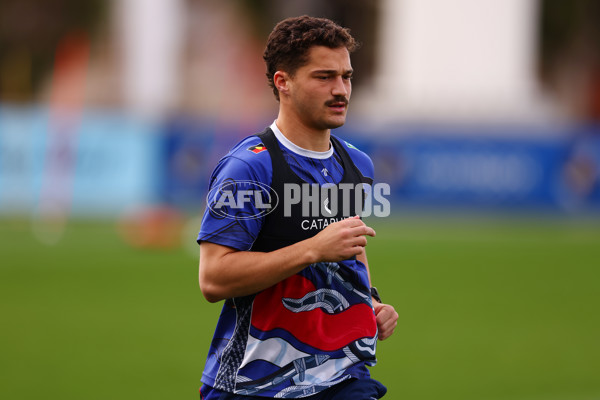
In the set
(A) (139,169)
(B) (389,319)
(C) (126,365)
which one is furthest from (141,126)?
(B) (389,319)

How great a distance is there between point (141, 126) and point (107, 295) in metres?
9.11

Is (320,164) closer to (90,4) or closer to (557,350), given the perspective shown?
(557,350)

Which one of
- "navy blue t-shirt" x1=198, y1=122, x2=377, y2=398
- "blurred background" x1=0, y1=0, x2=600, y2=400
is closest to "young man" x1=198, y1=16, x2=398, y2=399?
"navy blue t-shirt" x1=198, y1=122, x2=377, y2=398

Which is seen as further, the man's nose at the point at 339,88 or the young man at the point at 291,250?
the man's nose at the point at 339,88

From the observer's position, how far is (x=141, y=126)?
2209 centimetres

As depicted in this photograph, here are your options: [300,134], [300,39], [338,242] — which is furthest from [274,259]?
[300,39]

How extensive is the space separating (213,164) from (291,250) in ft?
59.8

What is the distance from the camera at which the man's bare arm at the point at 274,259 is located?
3.99 meters

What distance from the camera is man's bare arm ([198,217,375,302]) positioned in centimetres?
399

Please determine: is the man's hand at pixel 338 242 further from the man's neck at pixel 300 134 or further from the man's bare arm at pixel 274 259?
the man's neck at pixel 300 134

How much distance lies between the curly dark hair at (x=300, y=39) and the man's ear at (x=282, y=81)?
2 cm

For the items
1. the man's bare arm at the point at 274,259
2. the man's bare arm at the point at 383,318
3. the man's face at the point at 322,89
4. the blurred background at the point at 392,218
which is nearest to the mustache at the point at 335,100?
the man's face at the point at 322,89

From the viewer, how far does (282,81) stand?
4.36m

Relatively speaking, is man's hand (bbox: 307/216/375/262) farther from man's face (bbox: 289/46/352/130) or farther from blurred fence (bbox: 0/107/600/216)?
blurred fence (bbox: 0/107/600/216)
